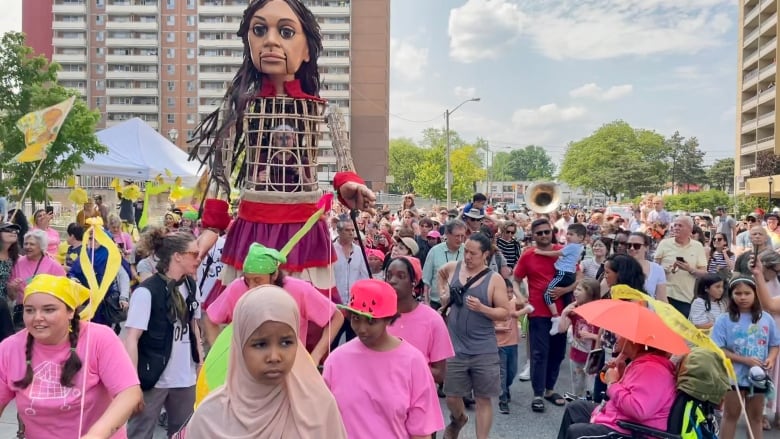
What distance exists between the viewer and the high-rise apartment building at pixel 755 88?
51250mm

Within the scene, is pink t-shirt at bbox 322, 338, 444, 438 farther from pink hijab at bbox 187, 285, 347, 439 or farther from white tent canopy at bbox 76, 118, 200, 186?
white tent canopy at bbox 76, 118, 200, 186

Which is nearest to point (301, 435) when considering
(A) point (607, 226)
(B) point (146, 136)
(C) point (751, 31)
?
(A) point (607, 226)

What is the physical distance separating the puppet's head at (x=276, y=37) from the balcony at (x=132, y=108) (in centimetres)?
7091

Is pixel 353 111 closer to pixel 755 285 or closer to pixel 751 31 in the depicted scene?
pixel 751 31

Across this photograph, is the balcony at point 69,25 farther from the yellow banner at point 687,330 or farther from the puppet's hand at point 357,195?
the yellow banner at point 687,330

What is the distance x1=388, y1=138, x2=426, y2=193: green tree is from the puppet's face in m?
82.5

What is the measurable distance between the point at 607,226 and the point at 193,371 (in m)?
7.87

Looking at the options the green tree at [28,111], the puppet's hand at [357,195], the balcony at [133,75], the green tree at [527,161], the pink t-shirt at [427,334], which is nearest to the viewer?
the pink t-shirt at [427,334]

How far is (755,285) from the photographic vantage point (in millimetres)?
4801

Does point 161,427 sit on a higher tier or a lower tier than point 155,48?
lower

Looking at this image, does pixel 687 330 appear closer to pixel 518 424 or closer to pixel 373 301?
pixel 373 301

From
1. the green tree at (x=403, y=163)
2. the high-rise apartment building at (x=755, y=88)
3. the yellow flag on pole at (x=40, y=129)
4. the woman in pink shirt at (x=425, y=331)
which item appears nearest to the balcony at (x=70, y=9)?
the green tree at (x=403, y=163)

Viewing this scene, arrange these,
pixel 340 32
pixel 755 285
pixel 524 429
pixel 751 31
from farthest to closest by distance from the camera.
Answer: pixel 340 32 < pixel 751 31 < pixel 524 429 < pixel 755 285

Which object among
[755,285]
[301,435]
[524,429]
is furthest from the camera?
[524,429]
